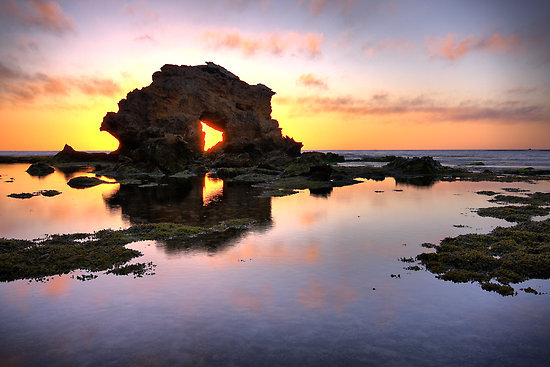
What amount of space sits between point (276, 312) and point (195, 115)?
85233mm

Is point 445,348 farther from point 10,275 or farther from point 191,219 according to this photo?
point 191,219

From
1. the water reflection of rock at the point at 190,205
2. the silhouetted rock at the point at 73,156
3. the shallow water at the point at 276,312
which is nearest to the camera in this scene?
the shallow water at the point at 276,312

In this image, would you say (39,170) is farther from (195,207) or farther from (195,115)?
(195,207)

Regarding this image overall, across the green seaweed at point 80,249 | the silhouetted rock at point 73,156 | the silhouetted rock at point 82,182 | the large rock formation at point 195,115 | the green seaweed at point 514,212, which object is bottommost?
the green seaweed at point 514,212

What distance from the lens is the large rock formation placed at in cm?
8588

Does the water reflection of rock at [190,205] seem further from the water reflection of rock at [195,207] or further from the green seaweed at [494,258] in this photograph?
the green seaweed at [494,258]

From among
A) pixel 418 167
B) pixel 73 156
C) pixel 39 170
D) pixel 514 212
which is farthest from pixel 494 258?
pixel 73 156

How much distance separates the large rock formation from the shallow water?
67294mm

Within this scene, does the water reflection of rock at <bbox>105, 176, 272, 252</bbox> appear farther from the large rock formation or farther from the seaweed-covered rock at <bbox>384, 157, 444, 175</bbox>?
the large rock formation

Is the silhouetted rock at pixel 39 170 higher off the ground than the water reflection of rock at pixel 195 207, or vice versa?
the silhouetted rock at pixel 39 170

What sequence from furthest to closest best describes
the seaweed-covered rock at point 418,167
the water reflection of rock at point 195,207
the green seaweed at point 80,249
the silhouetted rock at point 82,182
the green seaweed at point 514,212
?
the seaweed-covered rock at point 418,167, the silhouetted rock at point 82,182, the green seaweed at point 514,212, the water reflection of rock at point 195,207, the green seaweed at point 80,249

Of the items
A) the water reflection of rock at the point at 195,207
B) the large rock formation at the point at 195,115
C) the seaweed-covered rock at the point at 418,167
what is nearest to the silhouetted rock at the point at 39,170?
the large rock formation at the point at 195,115

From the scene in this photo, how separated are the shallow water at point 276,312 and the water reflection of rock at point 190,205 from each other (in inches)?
233

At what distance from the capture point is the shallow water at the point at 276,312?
7.78m
